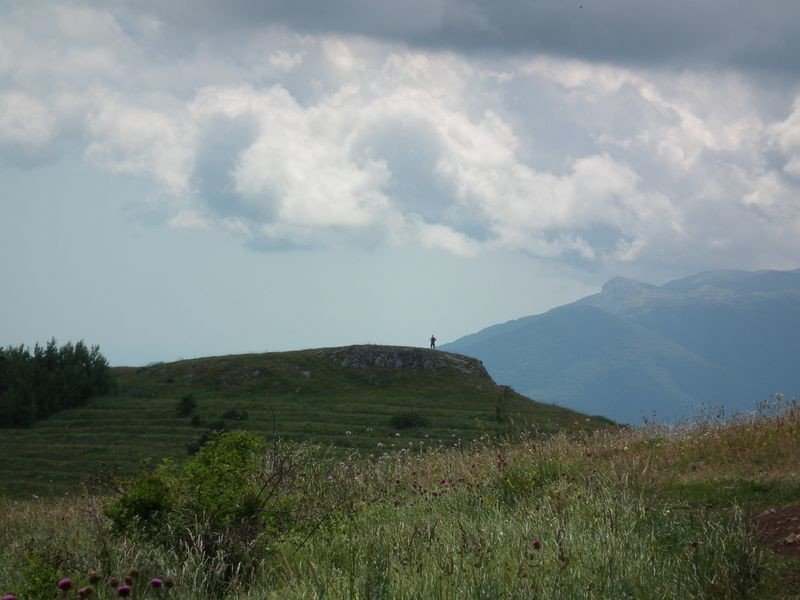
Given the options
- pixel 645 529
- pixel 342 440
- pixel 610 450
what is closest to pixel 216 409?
pixel 342 440

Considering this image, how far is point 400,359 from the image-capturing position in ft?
280

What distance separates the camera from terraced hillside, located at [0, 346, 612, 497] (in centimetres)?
5528

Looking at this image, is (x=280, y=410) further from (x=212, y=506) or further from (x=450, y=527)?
(x=450, y=527)

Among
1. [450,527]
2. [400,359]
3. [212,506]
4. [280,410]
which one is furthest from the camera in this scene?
[400,359]

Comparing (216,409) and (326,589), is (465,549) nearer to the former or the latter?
(326,589)

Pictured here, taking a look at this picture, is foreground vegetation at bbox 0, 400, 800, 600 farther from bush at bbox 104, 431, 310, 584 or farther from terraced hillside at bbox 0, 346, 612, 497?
terraced hillside at bbox 0, 346, 612, 497

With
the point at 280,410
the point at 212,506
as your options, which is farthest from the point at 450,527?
the point at 280,410

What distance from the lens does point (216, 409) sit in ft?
228

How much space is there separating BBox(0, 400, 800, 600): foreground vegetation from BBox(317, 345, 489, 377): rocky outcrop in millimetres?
69563

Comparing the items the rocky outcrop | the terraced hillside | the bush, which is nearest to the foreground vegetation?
the bush

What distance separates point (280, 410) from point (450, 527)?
2369 inches

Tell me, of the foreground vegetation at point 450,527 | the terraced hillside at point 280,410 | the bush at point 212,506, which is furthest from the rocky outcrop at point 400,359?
the bush at point 212,506

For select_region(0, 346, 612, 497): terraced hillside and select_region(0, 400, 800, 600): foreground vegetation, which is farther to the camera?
select_region(0, 346, 612, 497): terraced hillside

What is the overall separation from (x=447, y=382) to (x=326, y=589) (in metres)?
73.2
